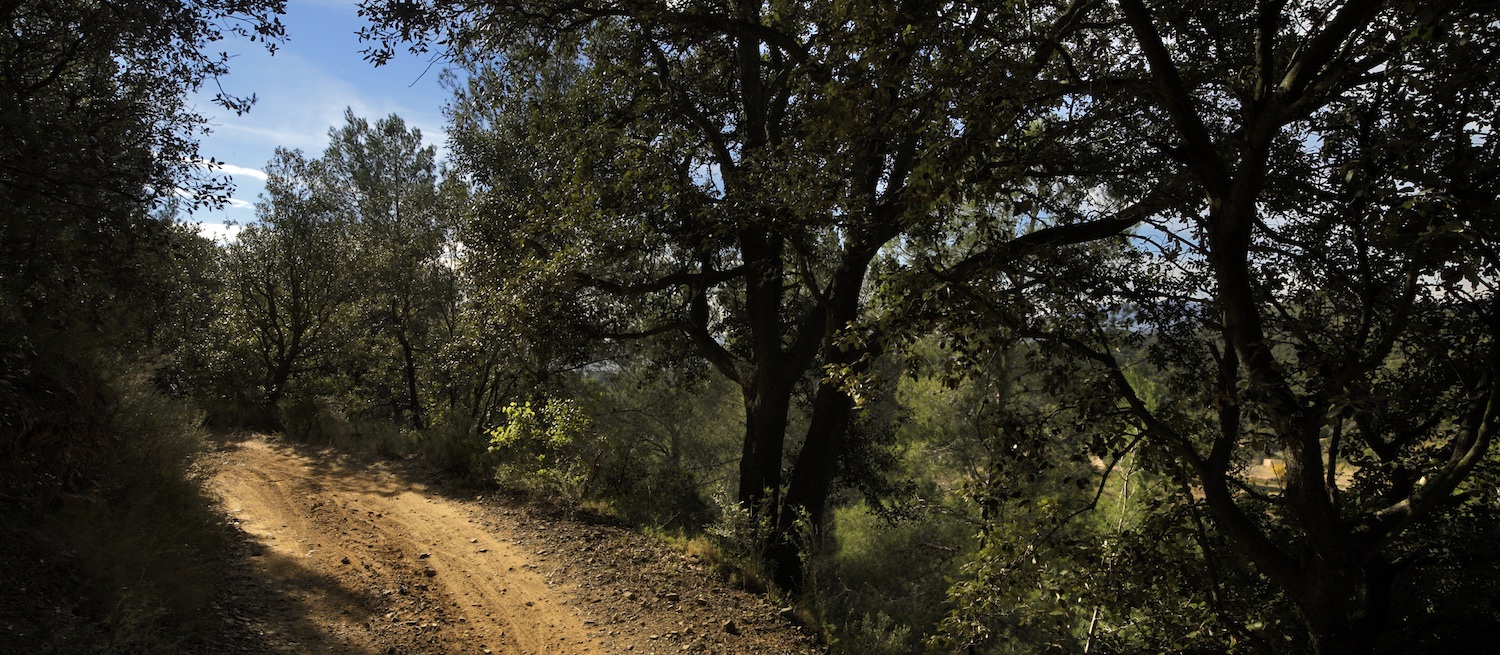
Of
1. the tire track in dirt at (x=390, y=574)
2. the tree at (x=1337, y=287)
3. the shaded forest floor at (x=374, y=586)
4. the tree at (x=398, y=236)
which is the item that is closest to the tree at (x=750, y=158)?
the tree at (x=1337, y=287)

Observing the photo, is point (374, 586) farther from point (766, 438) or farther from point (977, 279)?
point (977, 279)

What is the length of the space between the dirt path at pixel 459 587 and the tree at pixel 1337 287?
12.8 ft

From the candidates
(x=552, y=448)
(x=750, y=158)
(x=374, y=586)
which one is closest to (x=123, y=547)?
(x=374, y=586)

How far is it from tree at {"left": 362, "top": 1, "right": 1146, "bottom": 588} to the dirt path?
170cm

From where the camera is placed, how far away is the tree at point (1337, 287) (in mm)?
4035

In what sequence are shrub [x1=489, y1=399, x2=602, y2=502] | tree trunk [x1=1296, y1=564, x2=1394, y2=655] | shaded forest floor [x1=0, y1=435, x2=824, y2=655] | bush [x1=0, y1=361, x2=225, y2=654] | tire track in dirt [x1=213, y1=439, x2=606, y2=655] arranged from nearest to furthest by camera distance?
tree trunk [x1=1296, y1=564, x2=1394, y2=655], bush [x1=0, y1=361, x2=225, y2=654], shaded forest floor [x1=0, y1=435, x2=824, y2=655], tire track in dirt [x1=213, y1=439, x2=606, y2=655], shrub [x1=489, y1=399, x2=602, y2=502]

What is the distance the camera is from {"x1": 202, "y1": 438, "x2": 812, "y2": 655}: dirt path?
249 inches

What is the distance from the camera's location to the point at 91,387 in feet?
23.7

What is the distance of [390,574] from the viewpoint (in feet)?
24.8

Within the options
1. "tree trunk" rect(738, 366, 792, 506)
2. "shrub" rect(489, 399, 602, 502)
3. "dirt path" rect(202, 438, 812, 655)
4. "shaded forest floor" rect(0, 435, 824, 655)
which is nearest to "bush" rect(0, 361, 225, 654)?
"shaded forest floor" rect(0, 435, 824, 655)

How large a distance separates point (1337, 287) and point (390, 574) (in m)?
8.86

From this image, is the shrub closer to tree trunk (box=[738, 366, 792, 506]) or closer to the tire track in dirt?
the tire track in dirt

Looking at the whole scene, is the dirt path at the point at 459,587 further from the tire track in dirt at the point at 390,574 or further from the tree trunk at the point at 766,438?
the tree trunk at the point at 766,438

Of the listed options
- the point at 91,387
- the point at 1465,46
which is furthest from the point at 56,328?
the point at 1465,46
